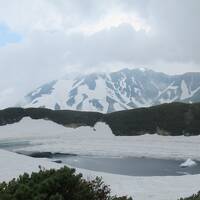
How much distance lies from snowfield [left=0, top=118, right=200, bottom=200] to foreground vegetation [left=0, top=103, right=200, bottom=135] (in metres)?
3.28

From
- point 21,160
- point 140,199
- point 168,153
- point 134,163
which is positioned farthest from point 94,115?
point 140,199

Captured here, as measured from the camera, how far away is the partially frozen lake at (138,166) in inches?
2470

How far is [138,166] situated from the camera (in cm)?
7075

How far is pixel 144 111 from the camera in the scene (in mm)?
147125

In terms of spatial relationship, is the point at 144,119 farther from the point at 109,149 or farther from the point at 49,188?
the point at 49,188

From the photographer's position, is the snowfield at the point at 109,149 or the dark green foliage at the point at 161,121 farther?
the dark green foliage at the point at 161,121

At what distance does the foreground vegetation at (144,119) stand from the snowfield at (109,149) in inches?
129

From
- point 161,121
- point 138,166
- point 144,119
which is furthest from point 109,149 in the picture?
point 144,119

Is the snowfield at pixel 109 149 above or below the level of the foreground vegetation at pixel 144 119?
below

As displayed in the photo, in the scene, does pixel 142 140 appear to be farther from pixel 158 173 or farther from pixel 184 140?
pixel 158 173

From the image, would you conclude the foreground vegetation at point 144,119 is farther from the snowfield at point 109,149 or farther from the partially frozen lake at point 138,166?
the partially frozen lake at point 138,166

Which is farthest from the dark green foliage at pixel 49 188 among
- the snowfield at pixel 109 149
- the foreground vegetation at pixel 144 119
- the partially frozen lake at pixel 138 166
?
the foreground vegetation at pixel 144 119

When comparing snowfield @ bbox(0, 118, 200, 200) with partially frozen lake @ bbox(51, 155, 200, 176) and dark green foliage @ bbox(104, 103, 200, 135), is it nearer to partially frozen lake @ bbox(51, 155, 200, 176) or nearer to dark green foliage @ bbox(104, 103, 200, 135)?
dark green foliage @ bbox(104, 103, 200, 135)

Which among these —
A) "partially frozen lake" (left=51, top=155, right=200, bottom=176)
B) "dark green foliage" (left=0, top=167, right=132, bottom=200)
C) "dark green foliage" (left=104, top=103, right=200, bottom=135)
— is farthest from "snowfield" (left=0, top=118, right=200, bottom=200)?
"dark green foliage" (left=0, top=167, right=132, bottom=200)
